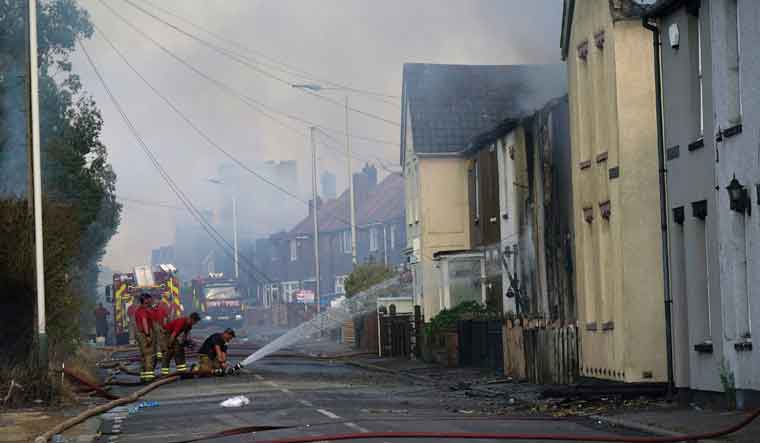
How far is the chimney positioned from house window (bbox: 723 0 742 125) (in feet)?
246

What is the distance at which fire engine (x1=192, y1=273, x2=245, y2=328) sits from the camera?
8062 cm

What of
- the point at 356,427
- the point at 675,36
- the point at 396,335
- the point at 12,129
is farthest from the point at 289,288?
the point at 356,427

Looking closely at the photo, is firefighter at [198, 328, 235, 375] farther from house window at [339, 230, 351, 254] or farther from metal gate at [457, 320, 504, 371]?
house window at [339, 230, 351, 254]

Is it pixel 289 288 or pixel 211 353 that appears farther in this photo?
pixel 289 288

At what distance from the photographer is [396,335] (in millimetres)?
43344

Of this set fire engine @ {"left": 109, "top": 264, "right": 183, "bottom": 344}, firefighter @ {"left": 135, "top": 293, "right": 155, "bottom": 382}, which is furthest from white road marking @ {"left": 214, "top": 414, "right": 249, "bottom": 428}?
fire engine @ {"left": 109, "top": 264, "right": 183, "bottom": 344}

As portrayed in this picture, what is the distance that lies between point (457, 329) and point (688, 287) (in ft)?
48.1

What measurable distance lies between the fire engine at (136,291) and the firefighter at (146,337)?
28.1m

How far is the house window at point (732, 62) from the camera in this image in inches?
744

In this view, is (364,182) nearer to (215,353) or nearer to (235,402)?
(215,353)

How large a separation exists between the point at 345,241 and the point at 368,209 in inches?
176

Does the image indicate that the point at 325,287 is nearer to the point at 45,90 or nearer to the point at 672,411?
the point at 45,90

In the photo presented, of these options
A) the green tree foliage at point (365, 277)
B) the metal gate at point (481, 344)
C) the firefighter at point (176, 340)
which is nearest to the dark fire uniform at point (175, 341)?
the firefighter at point (176, 340)

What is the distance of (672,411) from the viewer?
63.1 feet
